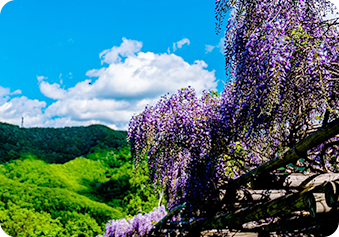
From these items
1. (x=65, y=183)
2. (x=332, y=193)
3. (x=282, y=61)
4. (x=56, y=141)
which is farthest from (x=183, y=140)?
(x=56, y=141)

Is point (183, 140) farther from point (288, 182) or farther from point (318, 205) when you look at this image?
point (318, 205)

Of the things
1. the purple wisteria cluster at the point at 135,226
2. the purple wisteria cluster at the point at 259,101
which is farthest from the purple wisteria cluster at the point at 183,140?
the purple wisteria cluster at the point at 135,226

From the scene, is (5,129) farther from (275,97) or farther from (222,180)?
(275,97)

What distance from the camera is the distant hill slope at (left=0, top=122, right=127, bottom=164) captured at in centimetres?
1439

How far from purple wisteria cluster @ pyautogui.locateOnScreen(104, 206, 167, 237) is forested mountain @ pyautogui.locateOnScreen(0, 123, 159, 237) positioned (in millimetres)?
1149

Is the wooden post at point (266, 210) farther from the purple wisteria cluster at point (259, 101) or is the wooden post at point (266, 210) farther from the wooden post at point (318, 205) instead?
the purple wisteria cluster at point (259, 101)

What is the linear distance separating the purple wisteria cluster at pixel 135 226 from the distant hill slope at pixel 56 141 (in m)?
7.67

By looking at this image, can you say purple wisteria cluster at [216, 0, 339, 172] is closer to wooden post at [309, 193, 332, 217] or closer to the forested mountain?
wooden post at [309, 193, 332, 217]

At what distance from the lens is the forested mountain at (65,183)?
334 inches

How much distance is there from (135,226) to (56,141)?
12.4 metres

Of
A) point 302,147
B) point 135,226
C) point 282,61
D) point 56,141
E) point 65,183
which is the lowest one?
point 135,226

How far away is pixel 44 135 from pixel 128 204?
936cm

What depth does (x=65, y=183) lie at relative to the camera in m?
11.2

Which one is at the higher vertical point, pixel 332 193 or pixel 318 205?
pixel 332 193
